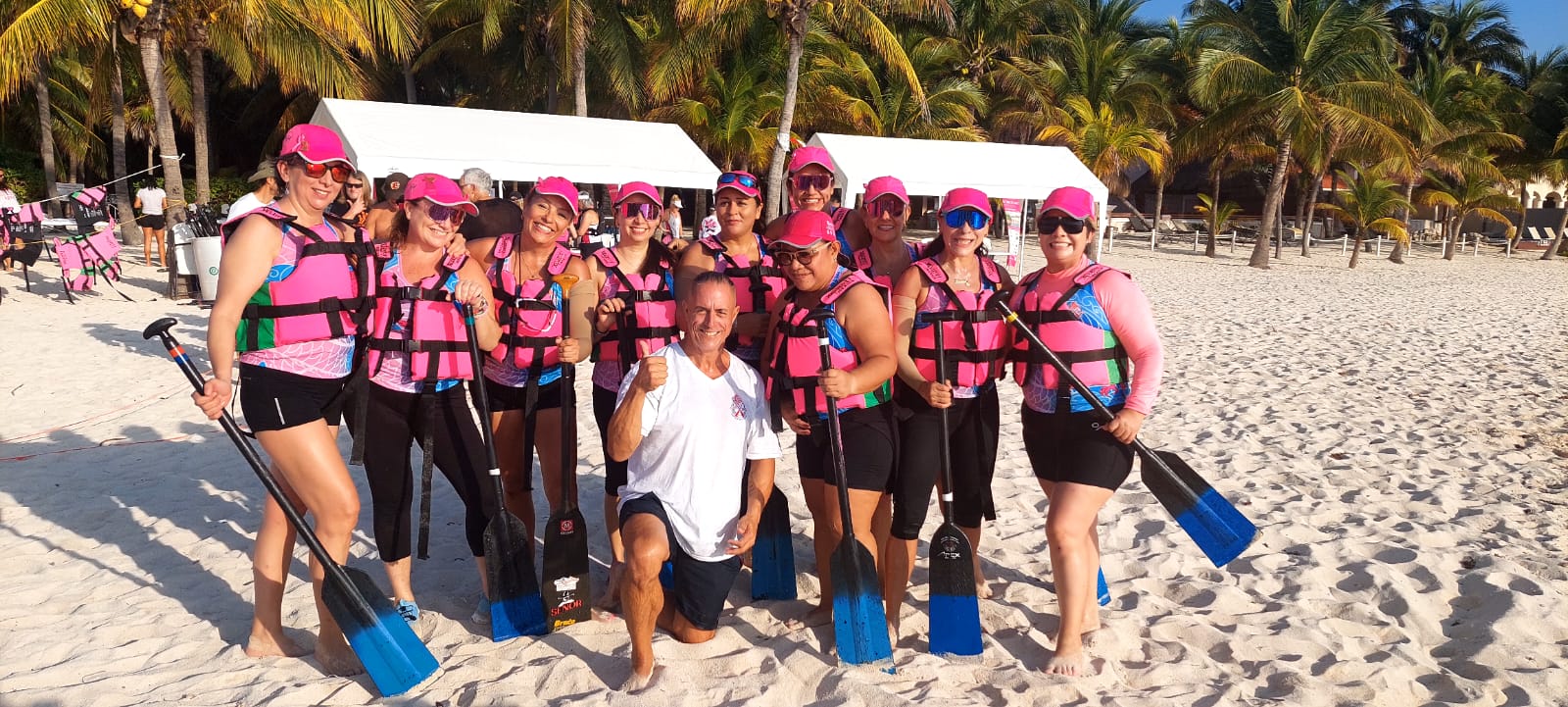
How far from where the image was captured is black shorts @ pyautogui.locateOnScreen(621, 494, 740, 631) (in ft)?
11.4

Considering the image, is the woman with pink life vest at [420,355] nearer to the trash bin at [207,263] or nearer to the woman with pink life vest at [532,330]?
the woman with pink life vest at [532,330]

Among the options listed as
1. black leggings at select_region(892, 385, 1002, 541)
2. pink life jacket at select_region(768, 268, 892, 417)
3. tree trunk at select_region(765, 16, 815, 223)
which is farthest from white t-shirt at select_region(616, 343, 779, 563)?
tree trunk at select_region(765, 16, 815, 223)

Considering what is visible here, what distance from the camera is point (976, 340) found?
372 cm

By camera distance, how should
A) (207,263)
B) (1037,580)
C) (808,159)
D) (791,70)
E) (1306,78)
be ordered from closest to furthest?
(808,159) → (1037,580) → (207,263) → (791,70) → (1306,78)

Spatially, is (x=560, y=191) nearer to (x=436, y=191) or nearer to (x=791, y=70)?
(x=436, y=191)

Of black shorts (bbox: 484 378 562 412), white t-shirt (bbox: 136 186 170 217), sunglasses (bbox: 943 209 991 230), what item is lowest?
black shorts (bbox: 484 378 562 412)

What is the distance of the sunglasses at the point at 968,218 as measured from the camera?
3670mm

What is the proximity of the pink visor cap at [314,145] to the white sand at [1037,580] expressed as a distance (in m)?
1.82

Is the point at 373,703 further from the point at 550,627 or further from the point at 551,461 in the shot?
the point at 551,461

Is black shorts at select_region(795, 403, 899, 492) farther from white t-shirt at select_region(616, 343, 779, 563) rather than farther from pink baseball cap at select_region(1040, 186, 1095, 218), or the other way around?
pink baseball cap at select_region(1040, 186, 1095, 218)

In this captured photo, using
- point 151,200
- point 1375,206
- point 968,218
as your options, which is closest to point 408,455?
point 968,218

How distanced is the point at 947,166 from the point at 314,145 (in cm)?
1573

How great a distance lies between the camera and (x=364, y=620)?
3379mm

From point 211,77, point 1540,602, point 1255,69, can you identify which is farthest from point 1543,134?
point 211,77
